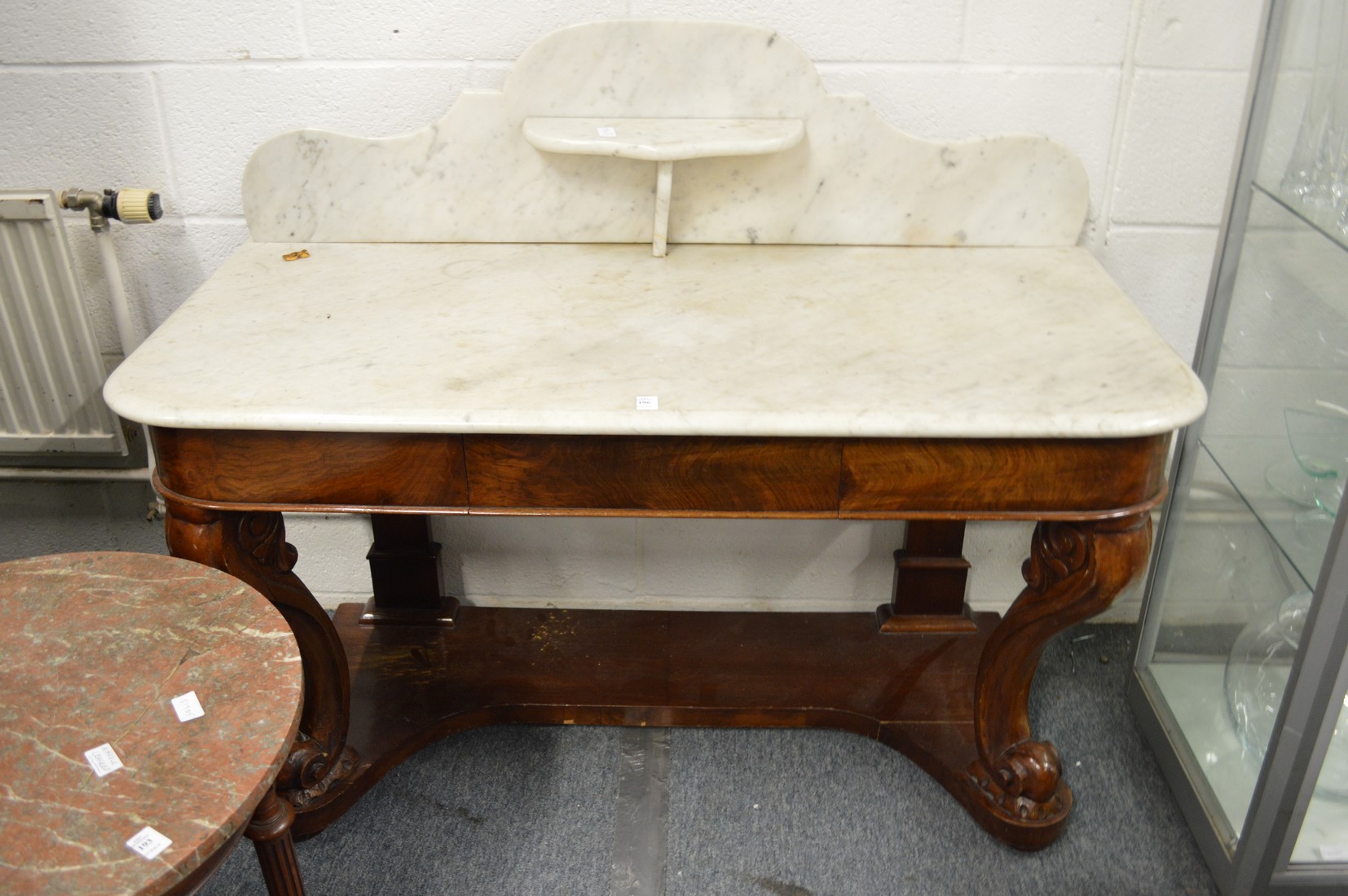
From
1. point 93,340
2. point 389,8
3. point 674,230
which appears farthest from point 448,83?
point 93,340

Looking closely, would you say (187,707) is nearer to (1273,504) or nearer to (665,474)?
(665,474)

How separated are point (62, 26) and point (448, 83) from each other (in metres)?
0.58

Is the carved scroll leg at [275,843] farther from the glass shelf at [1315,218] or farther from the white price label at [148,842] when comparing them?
the glass shelf at [1315,218]

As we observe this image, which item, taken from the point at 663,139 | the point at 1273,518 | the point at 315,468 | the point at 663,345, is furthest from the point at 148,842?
the point at 1273,518

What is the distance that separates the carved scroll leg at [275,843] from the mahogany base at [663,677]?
0.50m

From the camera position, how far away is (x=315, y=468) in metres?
1.38

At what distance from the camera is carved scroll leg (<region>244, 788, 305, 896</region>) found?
1.22 metres

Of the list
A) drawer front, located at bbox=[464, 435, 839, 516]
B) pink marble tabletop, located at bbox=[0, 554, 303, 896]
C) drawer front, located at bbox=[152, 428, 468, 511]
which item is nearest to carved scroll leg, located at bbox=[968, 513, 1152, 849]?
drawer front, located at bbox=[464, 435, 839, 516]

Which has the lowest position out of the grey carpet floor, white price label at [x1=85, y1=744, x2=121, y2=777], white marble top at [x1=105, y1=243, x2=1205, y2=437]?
the grey carpet floor

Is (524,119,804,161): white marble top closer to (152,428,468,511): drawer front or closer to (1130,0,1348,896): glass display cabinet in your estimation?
(152,428,468,511): drawer front

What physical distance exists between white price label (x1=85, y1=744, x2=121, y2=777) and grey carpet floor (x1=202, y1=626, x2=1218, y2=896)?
2.32 feet

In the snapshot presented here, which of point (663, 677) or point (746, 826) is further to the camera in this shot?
point (663, 677)

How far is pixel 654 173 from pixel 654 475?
0.60 metres

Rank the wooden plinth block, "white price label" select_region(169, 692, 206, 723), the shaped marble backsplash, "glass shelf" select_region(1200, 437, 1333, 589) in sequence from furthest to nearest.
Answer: the wooden plinth block → the shaped marble backsplash → "glass shelf" select_region(1200, 437, 1333, 589) → "white price label" select_region(169, 692, 206, 723)
